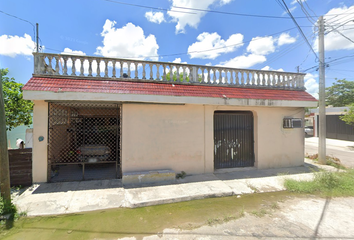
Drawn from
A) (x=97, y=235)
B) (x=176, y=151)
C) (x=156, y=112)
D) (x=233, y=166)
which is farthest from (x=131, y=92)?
(x=233, y=166)

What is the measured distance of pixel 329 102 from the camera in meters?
24.8

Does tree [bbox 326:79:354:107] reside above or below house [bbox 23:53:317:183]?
above

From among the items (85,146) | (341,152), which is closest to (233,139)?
(85,146)

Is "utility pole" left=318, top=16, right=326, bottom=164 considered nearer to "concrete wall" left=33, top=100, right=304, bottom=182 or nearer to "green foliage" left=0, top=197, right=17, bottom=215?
"concrete wall" left=33, top=100, right=304, bottom=182

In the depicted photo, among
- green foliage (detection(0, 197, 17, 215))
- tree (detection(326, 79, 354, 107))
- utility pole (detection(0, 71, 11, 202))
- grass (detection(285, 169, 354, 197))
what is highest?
tree (detection(326, 79, 354, 107))

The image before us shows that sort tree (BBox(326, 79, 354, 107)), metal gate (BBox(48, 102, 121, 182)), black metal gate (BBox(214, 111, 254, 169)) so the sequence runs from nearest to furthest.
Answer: metal gate (BBox(48, 102, 121, 182)) → black metal gate (BBox(214, 111, 254, 169)) → tree (BBox(326, 79, 354, 107))

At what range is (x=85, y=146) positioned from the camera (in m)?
5.70

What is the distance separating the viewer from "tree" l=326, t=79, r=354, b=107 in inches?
891

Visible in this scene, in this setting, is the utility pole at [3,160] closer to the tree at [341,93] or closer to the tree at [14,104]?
the tree at [14,104]

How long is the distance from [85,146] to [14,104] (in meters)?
2.25

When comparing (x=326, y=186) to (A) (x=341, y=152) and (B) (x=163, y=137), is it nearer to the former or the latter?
(B) (x=163, y=137)

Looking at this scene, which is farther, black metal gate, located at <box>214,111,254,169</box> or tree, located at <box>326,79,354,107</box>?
tree, located at <box>326,79,354,107</box>

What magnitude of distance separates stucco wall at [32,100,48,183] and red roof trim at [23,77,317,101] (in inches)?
23.8

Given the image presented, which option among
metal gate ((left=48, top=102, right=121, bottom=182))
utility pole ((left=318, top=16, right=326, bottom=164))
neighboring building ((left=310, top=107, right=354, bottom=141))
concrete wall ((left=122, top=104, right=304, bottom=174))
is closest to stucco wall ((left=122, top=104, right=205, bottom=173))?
concrete wall ((left=122, top=104, right=304, bottom=174))
